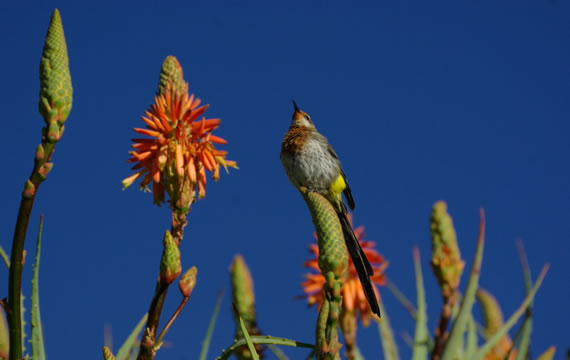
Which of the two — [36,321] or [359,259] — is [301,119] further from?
[36,321]

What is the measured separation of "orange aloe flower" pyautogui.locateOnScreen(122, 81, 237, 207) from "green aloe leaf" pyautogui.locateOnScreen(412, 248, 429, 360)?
143cm

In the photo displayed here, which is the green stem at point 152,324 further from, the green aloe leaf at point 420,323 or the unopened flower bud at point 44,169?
the green aloe leaf at point 420,323

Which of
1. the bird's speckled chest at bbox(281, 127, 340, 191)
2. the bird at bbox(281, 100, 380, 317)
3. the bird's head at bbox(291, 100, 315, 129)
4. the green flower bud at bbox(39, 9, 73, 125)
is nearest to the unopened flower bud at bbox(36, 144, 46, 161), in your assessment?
the green flower bud at bbox(39, 9, 73, 125)

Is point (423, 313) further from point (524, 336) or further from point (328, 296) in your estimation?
point (328, 296)

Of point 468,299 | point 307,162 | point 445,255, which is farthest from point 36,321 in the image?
point 307,162

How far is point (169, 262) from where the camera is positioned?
78.6 inches

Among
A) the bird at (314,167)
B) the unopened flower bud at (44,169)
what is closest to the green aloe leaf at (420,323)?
the unopened flower bud at (44,169)

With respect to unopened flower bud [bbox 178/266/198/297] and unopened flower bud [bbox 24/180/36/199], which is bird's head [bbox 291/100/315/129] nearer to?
unopened flower bud [bbox 178/266/198/297]

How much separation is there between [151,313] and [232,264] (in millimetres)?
2336

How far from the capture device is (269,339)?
6.69ft

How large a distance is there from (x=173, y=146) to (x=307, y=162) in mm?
4300

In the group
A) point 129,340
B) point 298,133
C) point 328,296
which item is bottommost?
point 129,340

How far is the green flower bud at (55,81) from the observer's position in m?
1.92


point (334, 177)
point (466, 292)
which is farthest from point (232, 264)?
point (334, 177)
